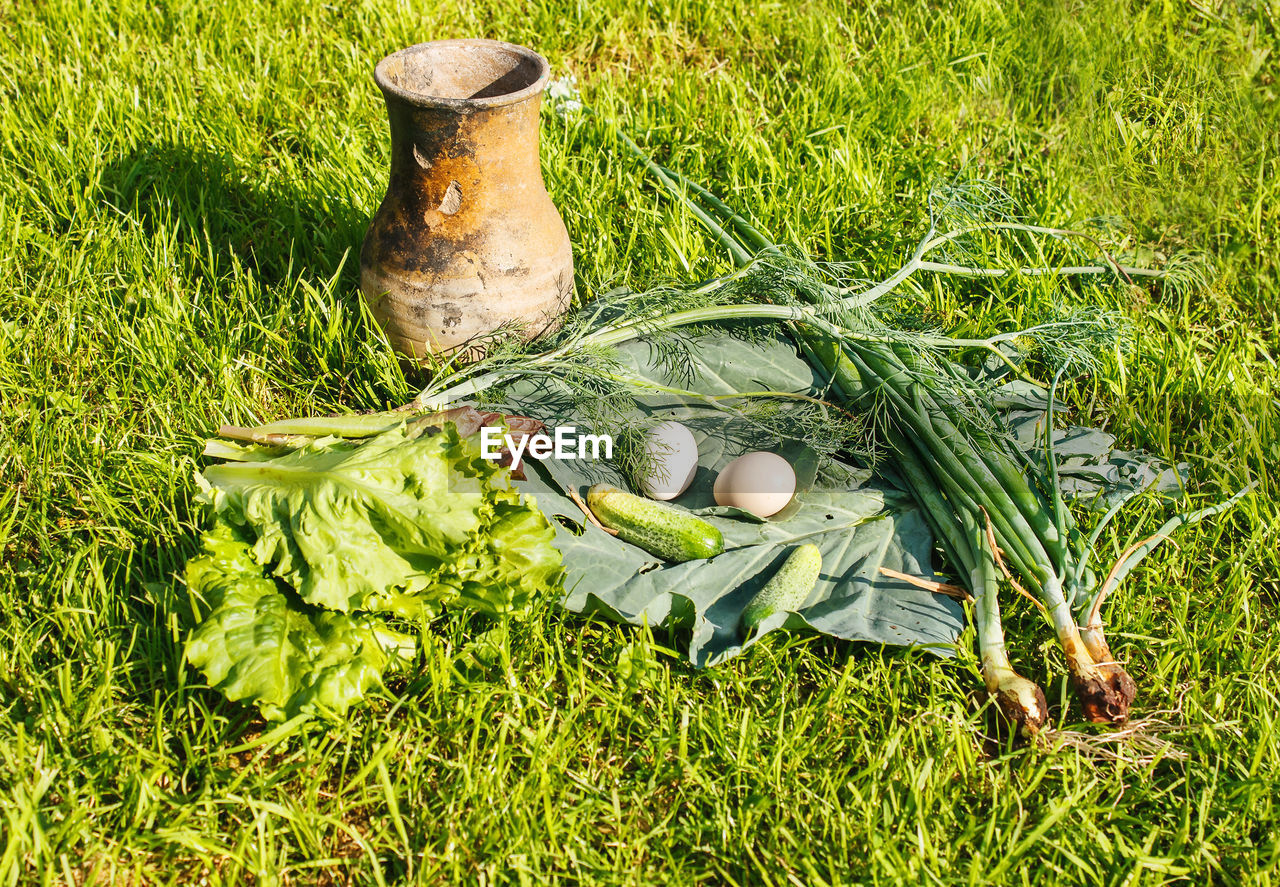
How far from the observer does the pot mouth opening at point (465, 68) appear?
3070 mm

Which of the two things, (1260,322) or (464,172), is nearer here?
(464,172)

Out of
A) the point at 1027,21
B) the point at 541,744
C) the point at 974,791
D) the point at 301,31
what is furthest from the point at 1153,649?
the point at 301,31

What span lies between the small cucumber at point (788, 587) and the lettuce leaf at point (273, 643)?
2.74ft

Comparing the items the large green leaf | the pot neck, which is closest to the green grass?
the large green leaf

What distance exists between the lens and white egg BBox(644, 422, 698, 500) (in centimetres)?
288

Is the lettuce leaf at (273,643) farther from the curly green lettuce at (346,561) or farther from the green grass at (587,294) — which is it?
the green grass at (587,294)

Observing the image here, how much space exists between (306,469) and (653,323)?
1.17 m

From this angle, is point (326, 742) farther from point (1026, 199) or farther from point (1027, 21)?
point (1027, 21)

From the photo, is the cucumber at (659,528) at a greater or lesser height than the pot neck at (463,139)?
lesser

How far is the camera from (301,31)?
15.3 ft

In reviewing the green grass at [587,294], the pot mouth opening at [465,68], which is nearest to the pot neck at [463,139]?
the pot mouth opening at [465,68]

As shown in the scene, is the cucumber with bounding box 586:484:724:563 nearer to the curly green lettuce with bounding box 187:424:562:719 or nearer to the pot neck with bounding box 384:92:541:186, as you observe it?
the curly green lettuce with bounding box 187:424:562:719

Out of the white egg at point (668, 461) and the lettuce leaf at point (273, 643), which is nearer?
the lettuce leaf at point (273, 643)

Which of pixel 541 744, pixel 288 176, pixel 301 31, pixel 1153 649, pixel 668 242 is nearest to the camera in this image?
pixel 541 744
